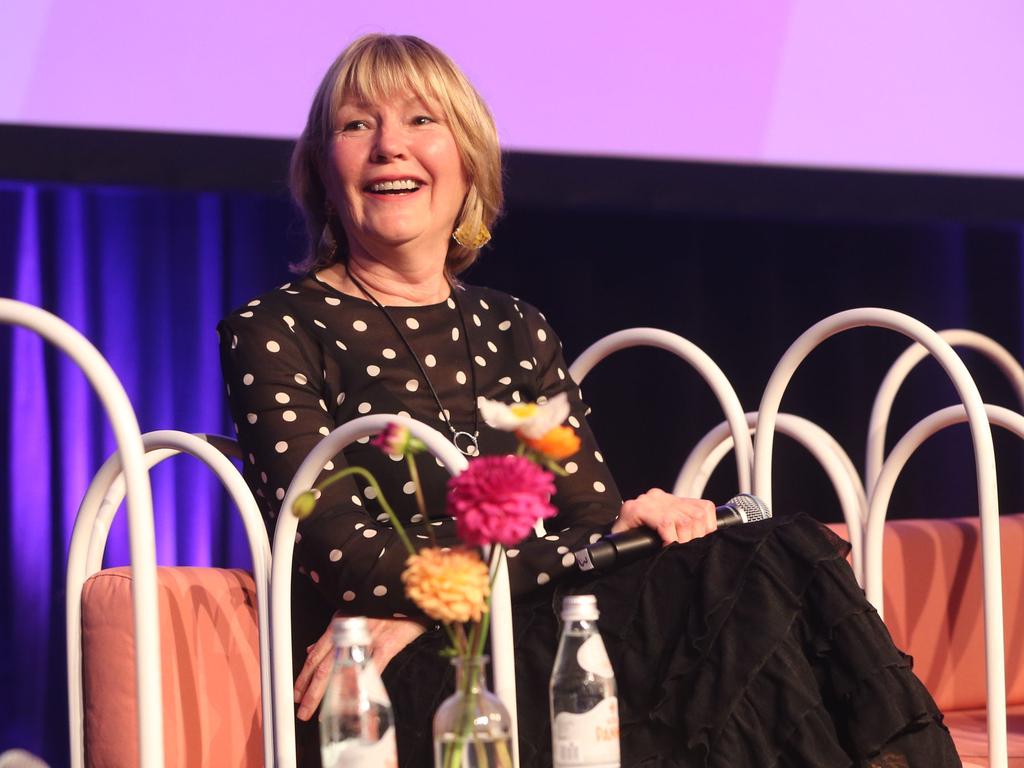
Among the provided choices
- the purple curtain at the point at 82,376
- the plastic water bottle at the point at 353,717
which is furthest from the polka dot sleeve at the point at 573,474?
the purple curtain at the point at 82,376

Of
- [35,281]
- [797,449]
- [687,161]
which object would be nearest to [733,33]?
[687,161]

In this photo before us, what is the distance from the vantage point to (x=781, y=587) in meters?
1.47

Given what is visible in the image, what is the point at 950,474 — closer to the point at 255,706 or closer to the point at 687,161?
the point at 687,161

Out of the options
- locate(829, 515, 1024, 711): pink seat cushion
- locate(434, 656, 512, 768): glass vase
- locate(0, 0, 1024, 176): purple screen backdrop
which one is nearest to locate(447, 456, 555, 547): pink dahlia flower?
locate(434, 656, 512, 768): glass vase

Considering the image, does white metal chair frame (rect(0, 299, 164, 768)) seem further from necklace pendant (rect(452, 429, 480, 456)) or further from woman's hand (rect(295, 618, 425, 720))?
necklace pendant (rect(452, 429, 480, 456))

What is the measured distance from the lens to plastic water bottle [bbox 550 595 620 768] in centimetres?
123

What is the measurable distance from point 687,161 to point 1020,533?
4.39 ft

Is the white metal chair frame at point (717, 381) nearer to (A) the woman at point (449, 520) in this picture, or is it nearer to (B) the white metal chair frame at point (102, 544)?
(A) the woman at point (449, 520)

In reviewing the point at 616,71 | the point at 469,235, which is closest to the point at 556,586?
the point at 469,235

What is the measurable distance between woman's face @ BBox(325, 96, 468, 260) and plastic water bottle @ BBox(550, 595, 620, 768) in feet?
2.77

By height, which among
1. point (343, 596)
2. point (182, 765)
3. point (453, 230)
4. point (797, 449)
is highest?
point (453, 230)

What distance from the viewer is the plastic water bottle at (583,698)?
1.23 metres

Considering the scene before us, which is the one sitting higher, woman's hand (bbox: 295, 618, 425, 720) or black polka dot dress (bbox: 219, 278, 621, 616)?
black polka dot dress (bbox: 219, 278, 621, 616)

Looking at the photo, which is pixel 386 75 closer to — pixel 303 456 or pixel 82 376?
pixel 303 456
